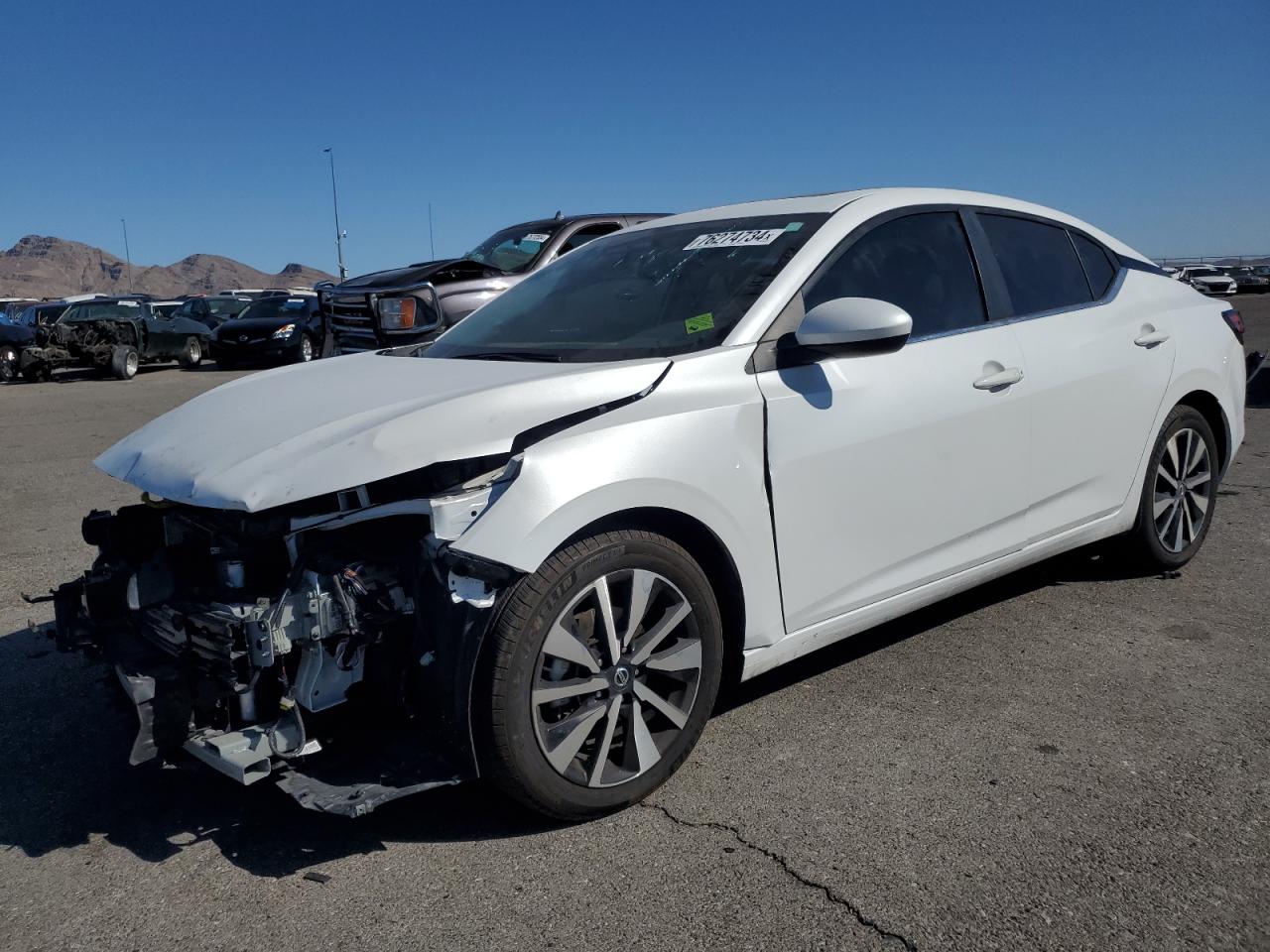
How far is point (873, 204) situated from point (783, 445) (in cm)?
112

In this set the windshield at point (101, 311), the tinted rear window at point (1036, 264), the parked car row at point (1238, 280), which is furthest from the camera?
the parked car row at point (1238, 280)

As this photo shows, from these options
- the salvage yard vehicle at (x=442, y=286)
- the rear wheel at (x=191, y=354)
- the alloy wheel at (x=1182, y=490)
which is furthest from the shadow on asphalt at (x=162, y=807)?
the rear wheel at (x=191, y=354)

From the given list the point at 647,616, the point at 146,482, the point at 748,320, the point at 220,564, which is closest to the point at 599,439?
the point at 647,616

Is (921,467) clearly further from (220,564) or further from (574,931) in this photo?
(220,564)

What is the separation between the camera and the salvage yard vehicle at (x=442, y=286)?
26.4 feet

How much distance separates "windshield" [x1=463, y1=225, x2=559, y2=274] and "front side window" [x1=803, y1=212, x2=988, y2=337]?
6099 mm

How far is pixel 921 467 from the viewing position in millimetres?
3463

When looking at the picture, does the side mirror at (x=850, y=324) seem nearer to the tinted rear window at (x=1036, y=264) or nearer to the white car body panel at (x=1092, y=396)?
the white car body panel at (x=1092, y=396)

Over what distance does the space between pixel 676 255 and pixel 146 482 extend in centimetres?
193

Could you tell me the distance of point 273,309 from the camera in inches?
901

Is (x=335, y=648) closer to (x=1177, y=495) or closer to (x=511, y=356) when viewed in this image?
(x=511, y=356)

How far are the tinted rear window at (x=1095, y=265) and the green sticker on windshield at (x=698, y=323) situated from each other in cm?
194

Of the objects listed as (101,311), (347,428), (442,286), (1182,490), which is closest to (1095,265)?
(1182,490)

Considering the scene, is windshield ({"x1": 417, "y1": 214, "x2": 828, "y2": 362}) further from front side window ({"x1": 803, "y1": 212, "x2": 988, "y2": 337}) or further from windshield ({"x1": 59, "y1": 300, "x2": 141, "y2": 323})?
windshield ({"x1": 59, "y1": 300, "x2": 141, "y2": 323})
